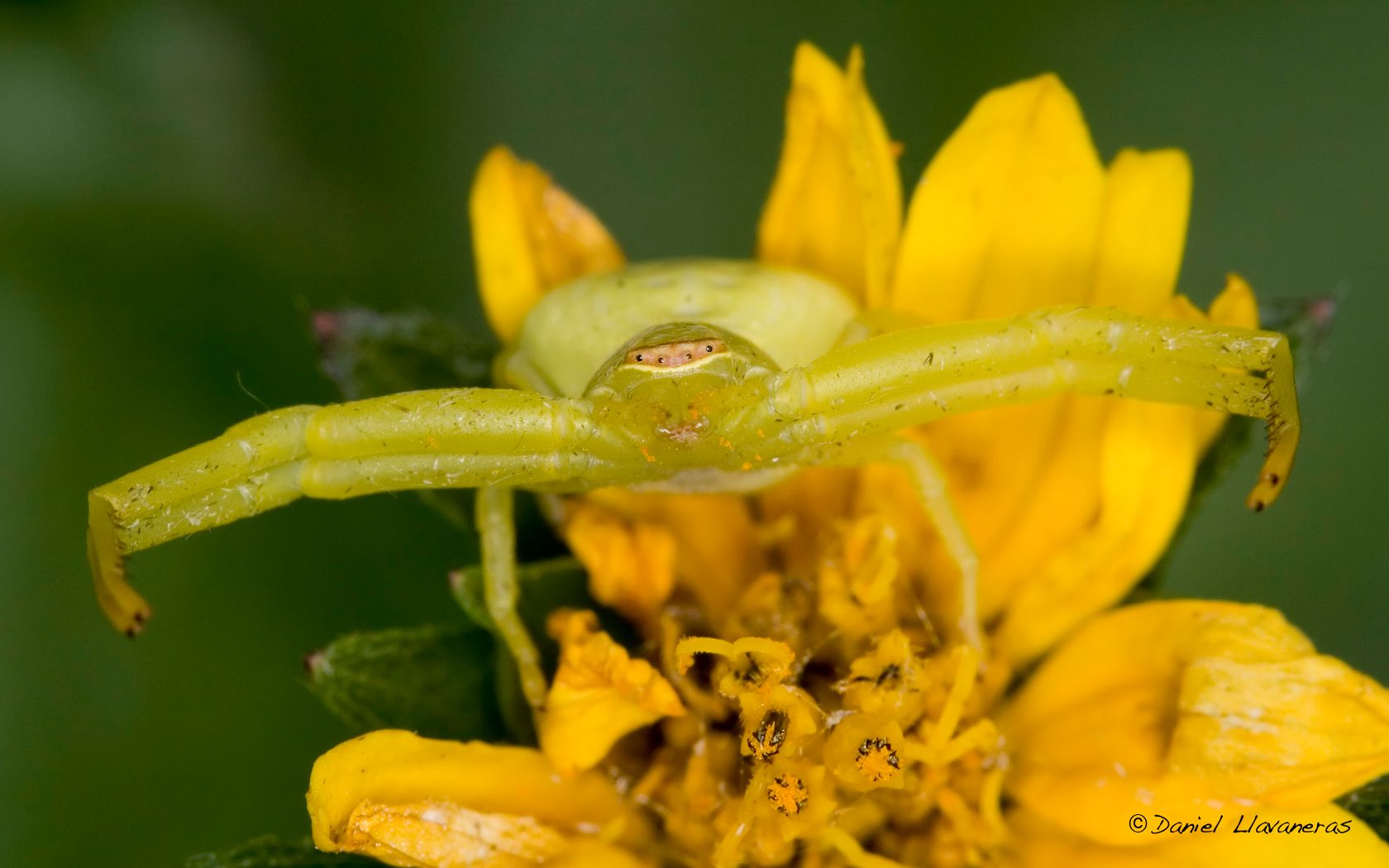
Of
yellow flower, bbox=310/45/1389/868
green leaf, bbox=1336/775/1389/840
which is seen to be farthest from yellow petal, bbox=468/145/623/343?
green leaf, bbox=1336/775/1389/840

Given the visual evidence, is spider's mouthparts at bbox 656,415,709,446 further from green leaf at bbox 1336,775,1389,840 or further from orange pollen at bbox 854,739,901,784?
green leaf at bbox 1336,775,1389,840

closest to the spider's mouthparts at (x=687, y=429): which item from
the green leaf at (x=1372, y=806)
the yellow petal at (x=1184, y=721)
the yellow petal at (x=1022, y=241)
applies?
the yellow petal at (x=1022, y=241)

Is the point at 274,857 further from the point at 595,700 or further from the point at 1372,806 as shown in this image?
the point at 1372,806

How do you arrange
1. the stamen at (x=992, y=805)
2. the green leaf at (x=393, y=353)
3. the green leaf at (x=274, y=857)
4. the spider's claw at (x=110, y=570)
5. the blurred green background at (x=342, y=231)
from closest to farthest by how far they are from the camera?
1. the spider's claw at (x=110, y=570)
2. the green leaf at (x=274, y=857)
3. the stamen at (x=992, y=805)
4. the green leaf at (x=393, y=353)
5. the blurred green background at (x=342, y=231)

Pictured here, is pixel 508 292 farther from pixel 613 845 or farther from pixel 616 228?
pixel 616 228

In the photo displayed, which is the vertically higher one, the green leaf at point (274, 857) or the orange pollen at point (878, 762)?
the green leaf at point (274, 857)

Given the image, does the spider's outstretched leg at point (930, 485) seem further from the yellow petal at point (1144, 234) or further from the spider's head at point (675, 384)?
the yellow petal at point (1144, 234)
